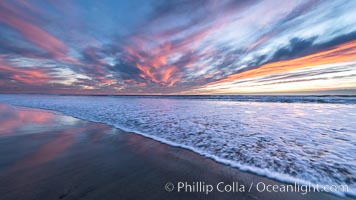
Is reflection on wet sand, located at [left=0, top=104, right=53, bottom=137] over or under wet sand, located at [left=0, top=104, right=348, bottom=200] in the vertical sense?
over

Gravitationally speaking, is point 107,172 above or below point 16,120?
below

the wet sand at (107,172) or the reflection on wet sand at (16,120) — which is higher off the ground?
the reflection on wet sand at (16,120)

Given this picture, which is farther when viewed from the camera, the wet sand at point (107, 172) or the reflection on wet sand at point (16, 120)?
the reflection on wet sand at point (16, 120)

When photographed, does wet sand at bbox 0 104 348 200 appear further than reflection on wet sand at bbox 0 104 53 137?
No

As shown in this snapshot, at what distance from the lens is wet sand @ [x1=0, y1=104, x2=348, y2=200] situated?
7.64ft

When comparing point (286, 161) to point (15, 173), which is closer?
point (15, 173)

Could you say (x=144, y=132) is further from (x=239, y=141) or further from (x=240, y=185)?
(x=240, y=185)

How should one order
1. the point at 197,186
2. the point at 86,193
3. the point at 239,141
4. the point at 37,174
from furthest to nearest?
the point at 239,141, the point at 37,174, the point at 197,186, the point at 86,193

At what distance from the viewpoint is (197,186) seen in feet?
8.49

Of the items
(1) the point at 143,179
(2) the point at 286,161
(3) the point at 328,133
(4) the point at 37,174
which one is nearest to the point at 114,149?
(4) the point at 37,174

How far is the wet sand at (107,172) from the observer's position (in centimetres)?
233

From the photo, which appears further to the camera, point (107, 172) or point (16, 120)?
point (16, 120)

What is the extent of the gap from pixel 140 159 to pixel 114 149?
112 centimetres

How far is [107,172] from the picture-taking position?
297 centimetres
